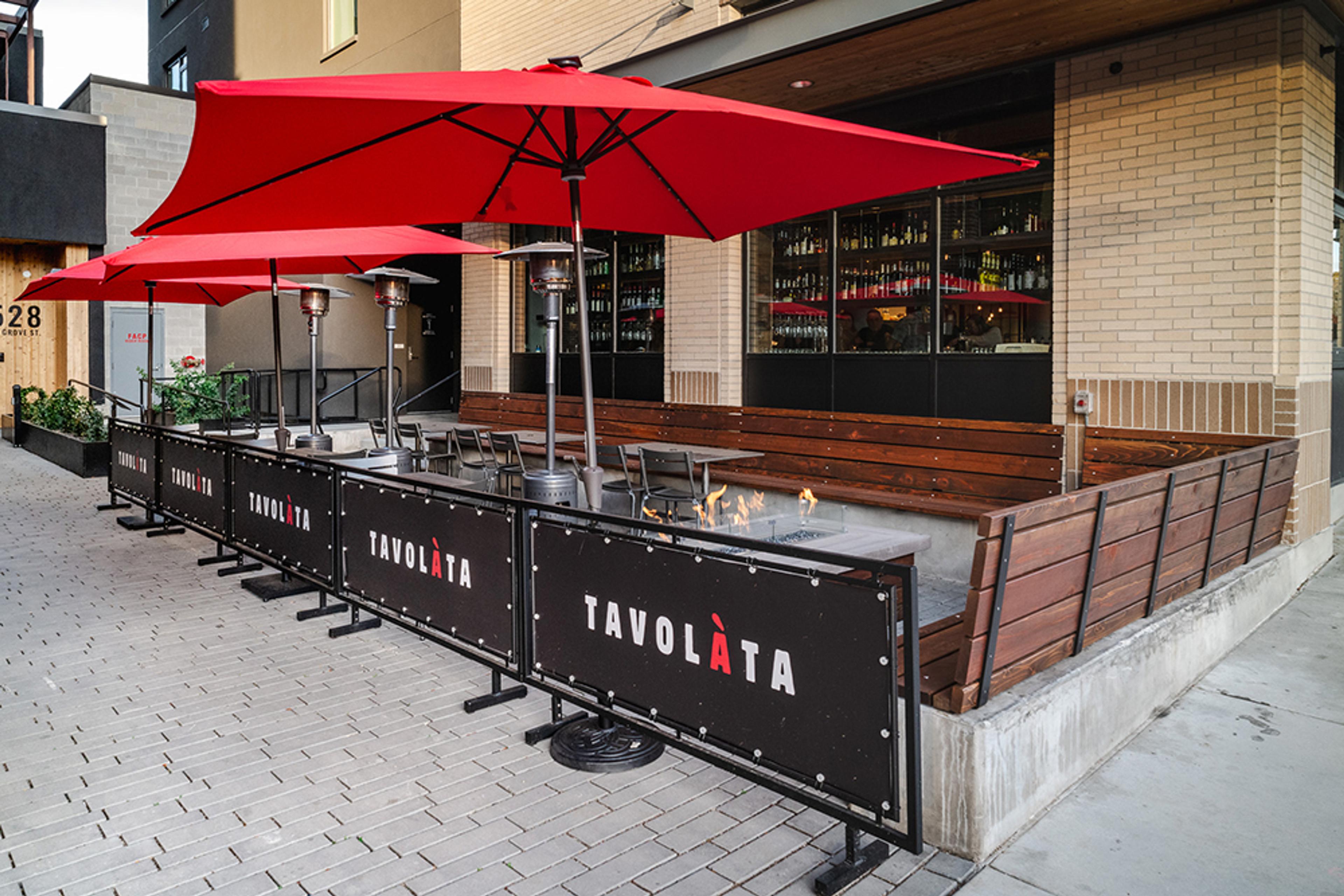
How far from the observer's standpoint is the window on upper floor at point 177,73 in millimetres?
24797

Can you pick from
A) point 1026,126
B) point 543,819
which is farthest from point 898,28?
point 543,819

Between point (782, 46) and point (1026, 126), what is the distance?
2335mm

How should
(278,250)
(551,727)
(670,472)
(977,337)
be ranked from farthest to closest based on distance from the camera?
(670,472)
(977,337)
(278,250)
(551,727)

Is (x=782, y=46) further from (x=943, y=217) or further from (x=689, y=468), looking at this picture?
(x=689, y=468)

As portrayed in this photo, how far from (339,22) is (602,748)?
18.7m

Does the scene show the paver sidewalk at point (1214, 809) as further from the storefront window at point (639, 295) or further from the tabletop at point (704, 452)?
the storefront window at point (639, 295)

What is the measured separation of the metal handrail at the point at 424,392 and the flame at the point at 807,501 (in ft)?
12.5

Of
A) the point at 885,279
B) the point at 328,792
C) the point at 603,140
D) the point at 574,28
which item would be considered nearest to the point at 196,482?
the point at 328,792

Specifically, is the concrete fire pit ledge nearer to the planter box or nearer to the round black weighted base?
the round black weighted base

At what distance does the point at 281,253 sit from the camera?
6043 mm

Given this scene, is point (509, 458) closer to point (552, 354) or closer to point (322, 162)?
point (552, 354)

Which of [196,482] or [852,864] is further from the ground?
[196,482]

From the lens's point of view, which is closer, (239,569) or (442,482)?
(442,482)

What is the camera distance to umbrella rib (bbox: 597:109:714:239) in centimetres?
380
